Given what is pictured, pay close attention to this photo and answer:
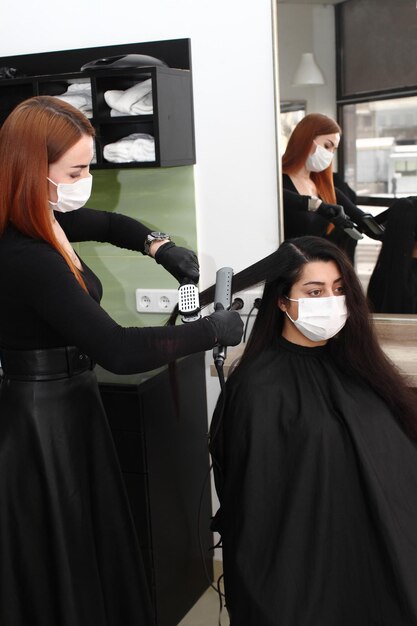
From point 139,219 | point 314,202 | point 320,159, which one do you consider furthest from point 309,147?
point 139,219

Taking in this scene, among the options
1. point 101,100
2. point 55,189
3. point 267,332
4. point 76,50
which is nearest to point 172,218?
point 101,100

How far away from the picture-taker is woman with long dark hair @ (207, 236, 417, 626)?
1.85 meters

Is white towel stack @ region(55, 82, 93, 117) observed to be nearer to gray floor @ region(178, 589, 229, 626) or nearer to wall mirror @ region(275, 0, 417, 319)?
wall mirror @ region(275, 0, 417, 319)

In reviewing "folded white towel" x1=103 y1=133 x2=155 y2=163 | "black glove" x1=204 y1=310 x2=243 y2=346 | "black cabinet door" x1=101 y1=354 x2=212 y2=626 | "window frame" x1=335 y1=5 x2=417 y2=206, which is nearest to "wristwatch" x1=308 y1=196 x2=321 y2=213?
"window frame" x1=335 y1=5 x2=417 y2=206

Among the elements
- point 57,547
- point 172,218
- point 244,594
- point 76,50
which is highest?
point 76,50

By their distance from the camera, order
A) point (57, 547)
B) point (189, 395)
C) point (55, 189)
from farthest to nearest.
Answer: point (189, 395), point (57, 547), point (55, 189)

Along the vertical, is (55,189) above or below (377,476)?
above

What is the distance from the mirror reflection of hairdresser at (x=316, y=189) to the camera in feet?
8.53

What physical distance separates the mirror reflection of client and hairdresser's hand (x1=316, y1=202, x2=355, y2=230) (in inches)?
5.2

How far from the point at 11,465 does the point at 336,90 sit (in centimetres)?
158

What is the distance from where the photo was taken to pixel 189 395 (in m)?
2.76

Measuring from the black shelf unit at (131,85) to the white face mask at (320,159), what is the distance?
0.41 meters

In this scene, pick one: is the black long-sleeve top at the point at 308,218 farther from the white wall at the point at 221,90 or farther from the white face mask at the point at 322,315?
the white face mask at the point at 322,315

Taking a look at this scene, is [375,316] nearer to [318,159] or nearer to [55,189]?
[318,159]
